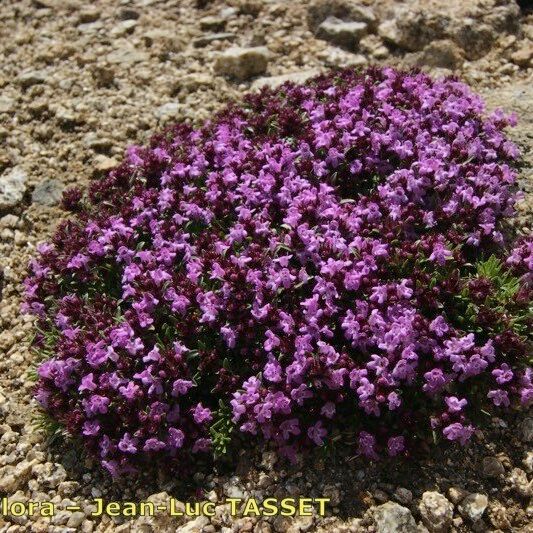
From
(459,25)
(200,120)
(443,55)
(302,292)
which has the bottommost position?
(302,292)

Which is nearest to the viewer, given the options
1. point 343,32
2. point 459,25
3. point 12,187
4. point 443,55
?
point 12,187

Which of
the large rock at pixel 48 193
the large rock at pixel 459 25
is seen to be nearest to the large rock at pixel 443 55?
the large rock at pixel 459 25

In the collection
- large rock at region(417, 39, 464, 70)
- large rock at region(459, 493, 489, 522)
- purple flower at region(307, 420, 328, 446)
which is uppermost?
large rock at region(417, 39, 464, 70)

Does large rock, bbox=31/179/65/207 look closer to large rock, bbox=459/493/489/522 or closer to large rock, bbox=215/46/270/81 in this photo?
large rock, bbox=215/46/270/81

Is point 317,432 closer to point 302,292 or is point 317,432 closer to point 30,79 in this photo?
point 302,292

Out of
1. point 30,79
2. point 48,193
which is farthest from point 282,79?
point 30,79

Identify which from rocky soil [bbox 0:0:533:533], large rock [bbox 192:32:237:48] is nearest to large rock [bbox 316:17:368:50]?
rocky soil [bbox 0:0:533:533]
